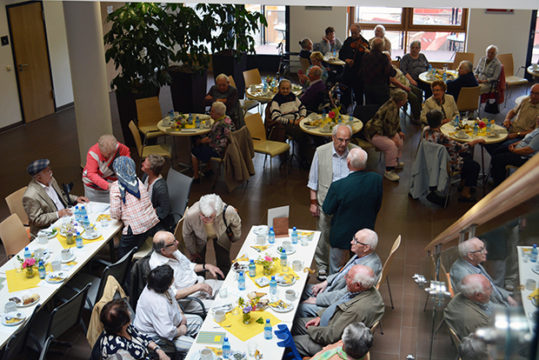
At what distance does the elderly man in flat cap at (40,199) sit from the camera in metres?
6.09

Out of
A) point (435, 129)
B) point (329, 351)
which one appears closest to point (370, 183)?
point (329, 351)

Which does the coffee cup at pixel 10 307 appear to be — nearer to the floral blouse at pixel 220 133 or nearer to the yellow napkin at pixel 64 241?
the yellow napkin at pixel 64 241

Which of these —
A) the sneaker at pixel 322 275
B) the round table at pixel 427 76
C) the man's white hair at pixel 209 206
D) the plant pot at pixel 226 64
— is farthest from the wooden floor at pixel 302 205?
the plant pot at pixel 226 64

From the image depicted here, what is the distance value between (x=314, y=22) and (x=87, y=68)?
817 cm

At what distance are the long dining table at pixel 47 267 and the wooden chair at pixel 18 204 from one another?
0.59m

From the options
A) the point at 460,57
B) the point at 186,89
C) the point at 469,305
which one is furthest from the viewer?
the point at 460,57

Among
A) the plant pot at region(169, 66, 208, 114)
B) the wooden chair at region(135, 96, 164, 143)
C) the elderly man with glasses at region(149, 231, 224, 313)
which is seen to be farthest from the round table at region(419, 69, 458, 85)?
the elderly man with glasses at region(149, 231, 224, 313)

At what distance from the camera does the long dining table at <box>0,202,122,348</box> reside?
15.8ft

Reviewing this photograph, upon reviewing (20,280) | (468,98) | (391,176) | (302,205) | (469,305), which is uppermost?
(469,305)

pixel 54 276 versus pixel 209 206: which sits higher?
pixel 209 206

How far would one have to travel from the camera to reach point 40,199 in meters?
6.15

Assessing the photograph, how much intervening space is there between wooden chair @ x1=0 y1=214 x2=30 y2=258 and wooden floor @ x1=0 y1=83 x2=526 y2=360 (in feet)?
3.39

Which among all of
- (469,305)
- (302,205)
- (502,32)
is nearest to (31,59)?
(302,205)

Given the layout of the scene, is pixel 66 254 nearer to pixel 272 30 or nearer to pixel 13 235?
pixel 13 235
